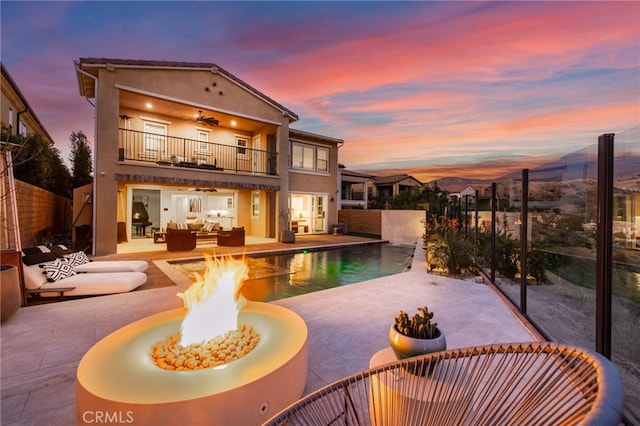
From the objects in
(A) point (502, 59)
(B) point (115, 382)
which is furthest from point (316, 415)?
(A) point (502, 59)

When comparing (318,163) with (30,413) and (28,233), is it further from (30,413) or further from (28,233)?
(30,413)

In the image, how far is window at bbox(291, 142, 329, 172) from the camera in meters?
15.4

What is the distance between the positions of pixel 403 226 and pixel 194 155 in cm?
1044

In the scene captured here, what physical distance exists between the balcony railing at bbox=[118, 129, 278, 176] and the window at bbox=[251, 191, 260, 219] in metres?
1.47

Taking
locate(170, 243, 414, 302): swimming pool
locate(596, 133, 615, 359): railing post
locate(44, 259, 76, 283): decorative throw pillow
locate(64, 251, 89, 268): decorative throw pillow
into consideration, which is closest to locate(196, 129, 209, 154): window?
locate(170, 243, 414, 302): swimming pool

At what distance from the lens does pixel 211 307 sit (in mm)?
2303

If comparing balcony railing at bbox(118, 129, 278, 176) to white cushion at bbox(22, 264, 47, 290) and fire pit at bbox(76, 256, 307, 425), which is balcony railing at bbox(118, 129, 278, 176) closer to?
white cushion at bbox(22, 264, 47, 290)

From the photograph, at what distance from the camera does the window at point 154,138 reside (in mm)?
11914

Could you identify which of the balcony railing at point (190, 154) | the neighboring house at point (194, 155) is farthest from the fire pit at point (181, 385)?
the balcony railing at point (190, 154)

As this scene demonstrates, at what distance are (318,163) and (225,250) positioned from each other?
8.28 m

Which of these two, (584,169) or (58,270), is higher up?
(584,169)

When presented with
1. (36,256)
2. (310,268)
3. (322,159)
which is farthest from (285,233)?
(36,256)

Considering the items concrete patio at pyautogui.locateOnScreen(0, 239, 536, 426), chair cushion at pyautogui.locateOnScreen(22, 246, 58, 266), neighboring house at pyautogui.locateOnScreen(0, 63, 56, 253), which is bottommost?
concrete patio at pyautogui.locateOnScreen(0, 239, 536, 426)

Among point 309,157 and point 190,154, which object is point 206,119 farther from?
point 309,157
